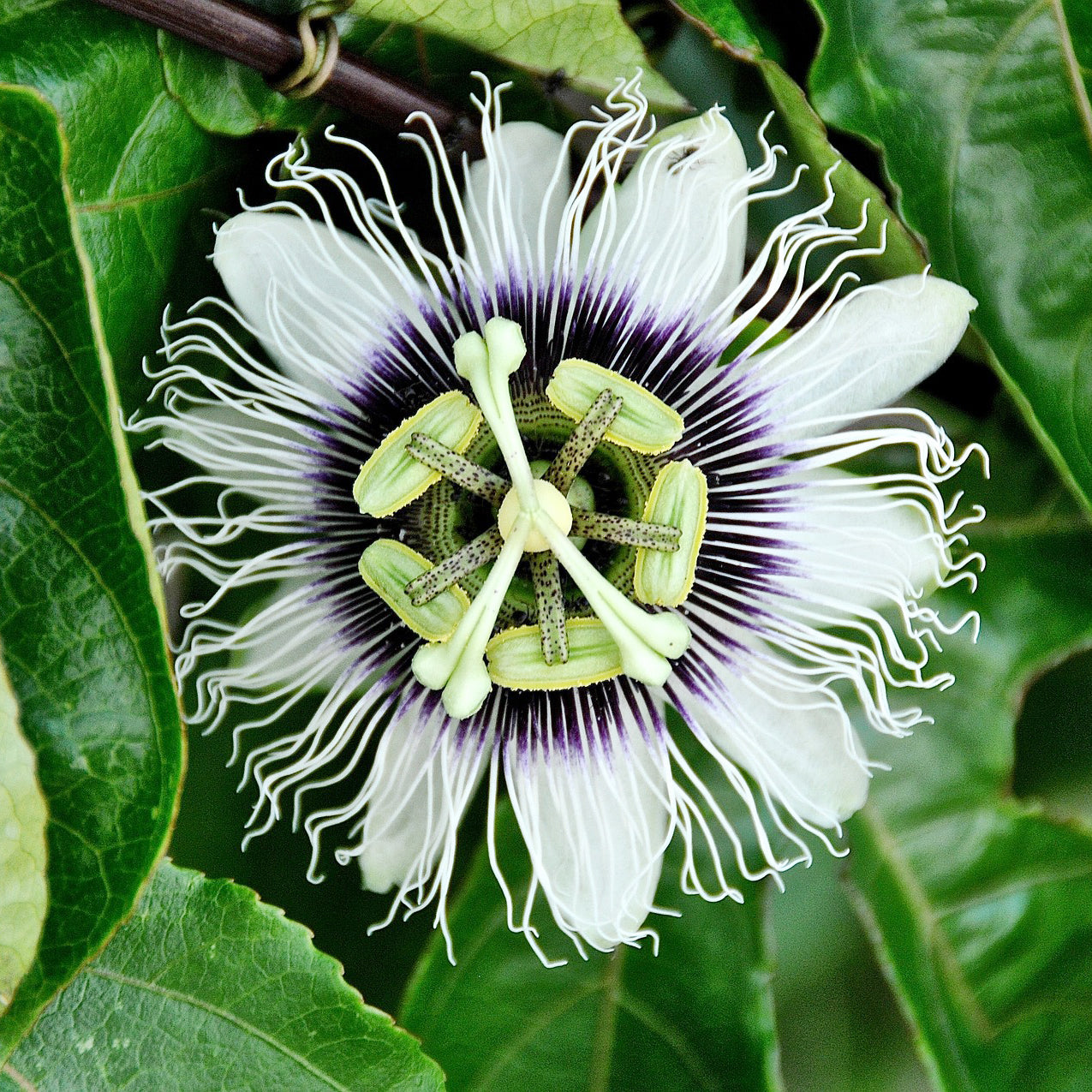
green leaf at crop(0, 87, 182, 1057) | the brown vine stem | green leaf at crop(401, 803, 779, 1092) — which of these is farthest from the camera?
green leaf at crop(401, 803, 779, 1092)

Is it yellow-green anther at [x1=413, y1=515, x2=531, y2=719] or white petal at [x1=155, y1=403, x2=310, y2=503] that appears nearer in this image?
yellow-green anther at [x1=413, y1=515, x2=531, y2=719]

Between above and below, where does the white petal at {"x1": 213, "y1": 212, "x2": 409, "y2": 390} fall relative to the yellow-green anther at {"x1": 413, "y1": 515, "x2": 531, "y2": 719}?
above

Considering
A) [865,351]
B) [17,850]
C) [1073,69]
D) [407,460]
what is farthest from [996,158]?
[17,850]

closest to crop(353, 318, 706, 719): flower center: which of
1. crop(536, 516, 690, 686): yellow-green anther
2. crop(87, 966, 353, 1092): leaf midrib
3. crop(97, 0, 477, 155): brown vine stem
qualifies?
crop(536, 516, 690, 686): yellow-green anther

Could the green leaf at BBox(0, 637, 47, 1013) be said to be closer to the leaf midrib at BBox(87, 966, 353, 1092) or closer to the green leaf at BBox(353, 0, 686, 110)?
the leaf midrib at BBox(87, 966, 353, 1092)

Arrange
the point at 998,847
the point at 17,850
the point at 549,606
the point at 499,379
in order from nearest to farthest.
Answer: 1. the point at 17,850
2. the point at 499,379
3. the point at 549,606
4. the point at 998,847

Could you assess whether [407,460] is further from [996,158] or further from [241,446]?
[996,158]

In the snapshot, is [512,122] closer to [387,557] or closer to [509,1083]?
[387,557]
